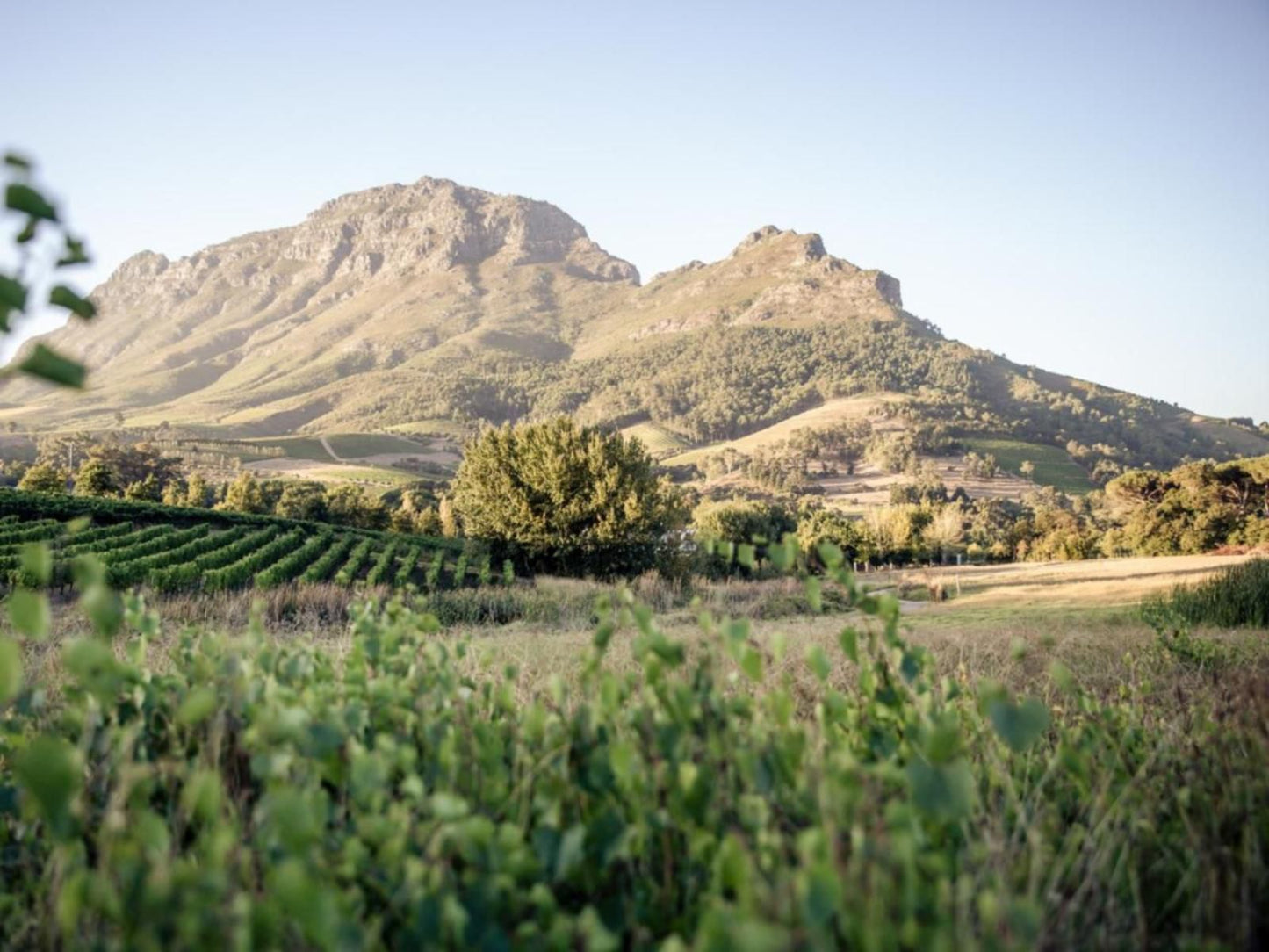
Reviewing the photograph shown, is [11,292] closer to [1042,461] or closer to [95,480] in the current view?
[95,480]

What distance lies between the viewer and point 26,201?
4.74ft

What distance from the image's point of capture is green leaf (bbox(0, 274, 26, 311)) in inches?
54.7

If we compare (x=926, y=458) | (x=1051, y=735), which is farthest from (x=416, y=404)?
(x=1051, y=735)

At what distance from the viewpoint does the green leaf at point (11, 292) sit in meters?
1.39

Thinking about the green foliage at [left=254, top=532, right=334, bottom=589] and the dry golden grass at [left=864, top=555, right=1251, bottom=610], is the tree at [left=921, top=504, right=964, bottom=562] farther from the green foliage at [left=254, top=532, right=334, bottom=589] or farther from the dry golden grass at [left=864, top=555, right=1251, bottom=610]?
the green foliage at [left=254, top=532, right=334, bottom=589]

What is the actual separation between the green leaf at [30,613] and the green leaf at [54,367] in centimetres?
34

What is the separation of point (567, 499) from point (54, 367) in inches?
1186

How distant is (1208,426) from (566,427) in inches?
6889

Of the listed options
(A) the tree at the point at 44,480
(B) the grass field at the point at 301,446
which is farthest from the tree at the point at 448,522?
(B) the grass field at the point at 301,446

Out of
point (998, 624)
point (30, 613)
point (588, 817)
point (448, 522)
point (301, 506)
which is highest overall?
point (30, 613)

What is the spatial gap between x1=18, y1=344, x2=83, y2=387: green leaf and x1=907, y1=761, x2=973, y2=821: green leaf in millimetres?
1485

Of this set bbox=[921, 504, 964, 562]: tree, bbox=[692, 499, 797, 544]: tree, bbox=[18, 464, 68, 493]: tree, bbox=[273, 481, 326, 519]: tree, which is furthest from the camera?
bbox=[921, 504, 964, 562]: tree

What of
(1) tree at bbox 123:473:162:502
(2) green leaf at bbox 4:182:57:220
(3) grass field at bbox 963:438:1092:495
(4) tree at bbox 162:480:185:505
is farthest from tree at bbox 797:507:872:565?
(3) grass field at bbox 963:438:1092:495

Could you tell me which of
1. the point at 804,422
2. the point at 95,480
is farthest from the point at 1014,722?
the point at 804,422
